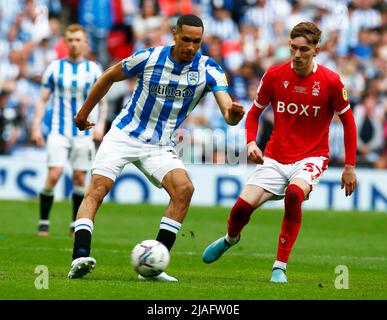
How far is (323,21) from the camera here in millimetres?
23984

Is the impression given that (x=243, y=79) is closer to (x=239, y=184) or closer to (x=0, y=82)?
(x=239, y=184)

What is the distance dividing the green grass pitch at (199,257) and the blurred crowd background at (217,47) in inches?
79.4

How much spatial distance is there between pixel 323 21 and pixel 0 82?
7.73 m

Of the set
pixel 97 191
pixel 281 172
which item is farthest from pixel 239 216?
pixel 97 191

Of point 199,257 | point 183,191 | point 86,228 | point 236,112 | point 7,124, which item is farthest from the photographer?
point 7,124

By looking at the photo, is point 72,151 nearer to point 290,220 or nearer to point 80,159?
point 80,159

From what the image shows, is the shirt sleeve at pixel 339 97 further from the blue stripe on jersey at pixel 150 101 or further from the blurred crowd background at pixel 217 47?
the blurred crowd background at pixel 217 47

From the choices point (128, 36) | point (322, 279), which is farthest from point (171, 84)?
point (128, 36)

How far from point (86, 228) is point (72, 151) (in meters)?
5.14

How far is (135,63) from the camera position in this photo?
9062 mm

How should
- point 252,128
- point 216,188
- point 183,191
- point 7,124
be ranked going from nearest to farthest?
point 183,191 → point 252,128 → point 216,188 → point 7,124

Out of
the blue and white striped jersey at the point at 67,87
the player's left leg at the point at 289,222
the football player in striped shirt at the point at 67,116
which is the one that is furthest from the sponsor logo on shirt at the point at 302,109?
the blue and white striped jersey at the point at 67,87

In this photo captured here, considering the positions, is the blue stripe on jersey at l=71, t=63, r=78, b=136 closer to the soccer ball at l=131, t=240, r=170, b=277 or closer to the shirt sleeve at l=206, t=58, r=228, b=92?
Answer: the shirt sleeve at l=206, t=58, r=228, b=92
